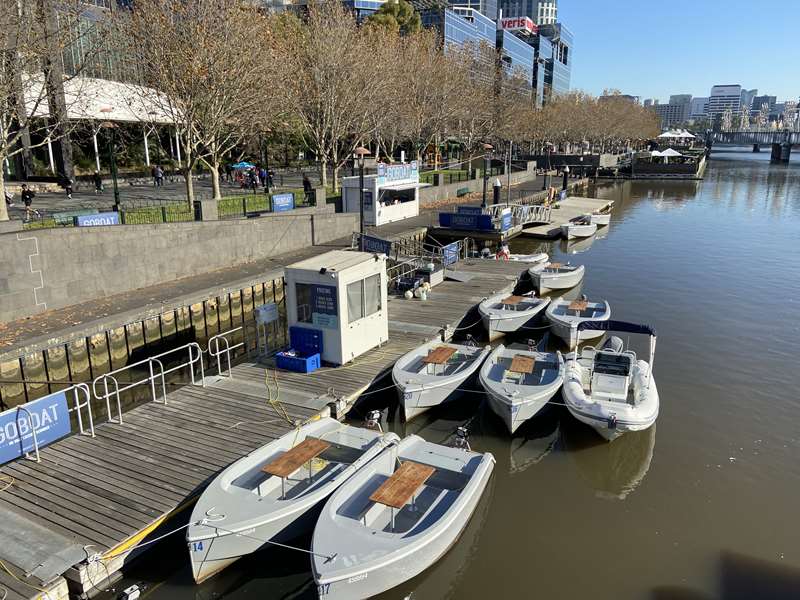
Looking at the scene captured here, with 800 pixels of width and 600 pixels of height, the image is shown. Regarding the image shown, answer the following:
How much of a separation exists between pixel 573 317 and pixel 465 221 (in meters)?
17.2

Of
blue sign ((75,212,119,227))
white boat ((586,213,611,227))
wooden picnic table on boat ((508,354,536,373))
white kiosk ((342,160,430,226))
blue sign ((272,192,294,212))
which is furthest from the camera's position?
white boat ((586,213,611,227))

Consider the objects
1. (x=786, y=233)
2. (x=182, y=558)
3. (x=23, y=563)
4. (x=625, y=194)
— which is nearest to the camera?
(x=23, y=563)

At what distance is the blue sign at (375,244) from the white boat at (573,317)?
6693mm

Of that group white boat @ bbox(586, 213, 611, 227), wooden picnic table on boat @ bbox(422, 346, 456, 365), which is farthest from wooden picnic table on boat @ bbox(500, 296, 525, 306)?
white boat @ bbox(586, 213, 611, 227)

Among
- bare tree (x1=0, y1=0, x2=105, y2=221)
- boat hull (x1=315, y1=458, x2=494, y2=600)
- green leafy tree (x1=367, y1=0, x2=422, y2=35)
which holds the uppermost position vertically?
green leafy tree (x1=367, y1=0, x2=422, y2=35)

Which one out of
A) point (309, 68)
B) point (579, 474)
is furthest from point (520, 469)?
point (309, 68)

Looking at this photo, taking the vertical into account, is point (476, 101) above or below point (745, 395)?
above

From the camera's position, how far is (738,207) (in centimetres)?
5944

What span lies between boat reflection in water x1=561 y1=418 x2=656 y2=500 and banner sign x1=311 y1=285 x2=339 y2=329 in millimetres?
6648

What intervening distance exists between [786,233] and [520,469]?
41938 mm

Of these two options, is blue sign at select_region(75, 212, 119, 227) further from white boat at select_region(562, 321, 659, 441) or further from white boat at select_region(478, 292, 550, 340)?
white boat at select_region(562, 321, 659, 441)

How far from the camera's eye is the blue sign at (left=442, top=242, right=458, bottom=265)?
27.6 meters

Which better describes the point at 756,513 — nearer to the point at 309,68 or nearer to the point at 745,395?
the point at 745,395

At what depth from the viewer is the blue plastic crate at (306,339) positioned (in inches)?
616
